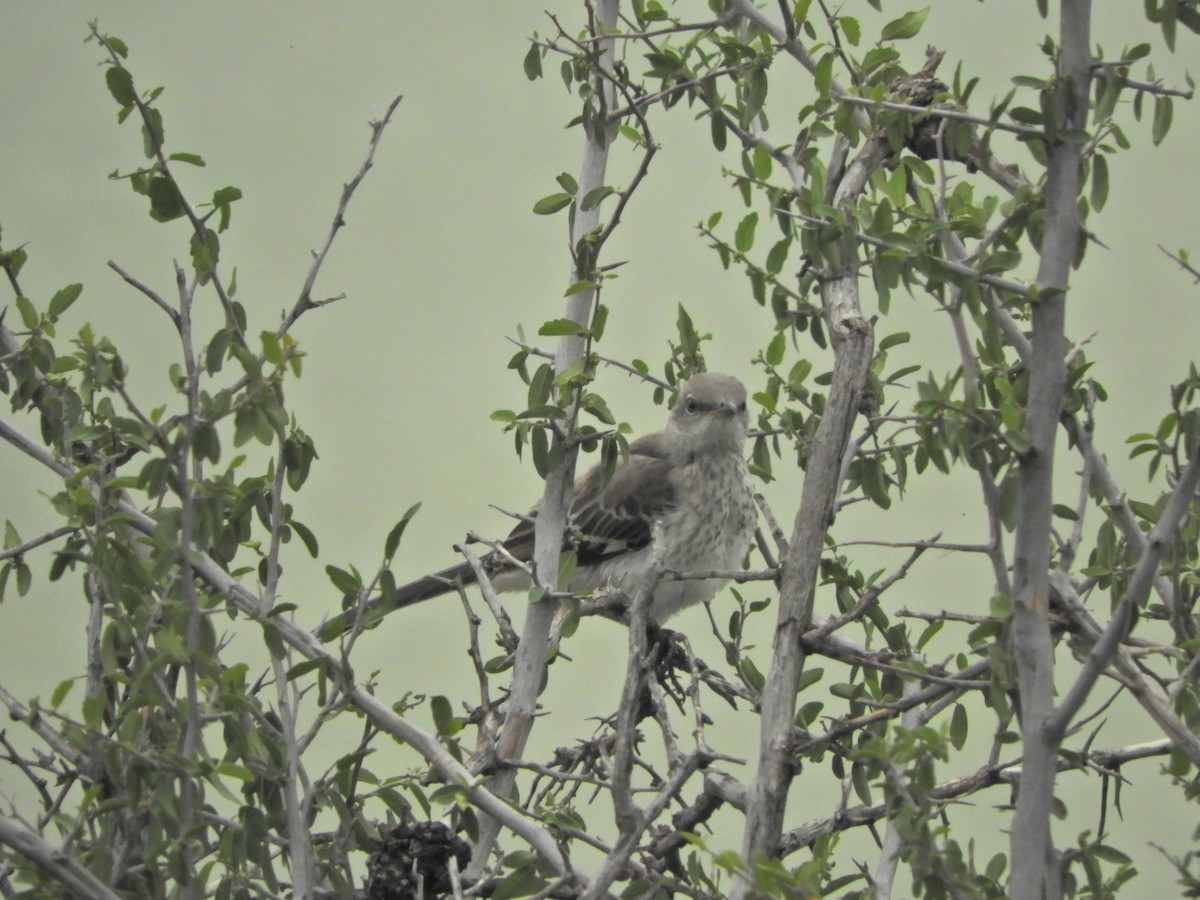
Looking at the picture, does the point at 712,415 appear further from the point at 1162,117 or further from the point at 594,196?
the point at 1162,117

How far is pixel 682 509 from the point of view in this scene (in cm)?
438

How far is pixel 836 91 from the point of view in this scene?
216 cm

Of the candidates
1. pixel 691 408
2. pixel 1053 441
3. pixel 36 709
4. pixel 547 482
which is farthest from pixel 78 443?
pixel 691 408

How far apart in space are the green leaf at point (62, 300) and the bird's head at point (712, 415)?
2481 mm

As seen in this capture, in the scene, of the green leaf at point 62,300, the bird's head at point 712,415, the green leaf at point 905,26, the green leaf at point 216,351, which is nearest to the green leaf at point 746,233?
the green leaf at point 905,26

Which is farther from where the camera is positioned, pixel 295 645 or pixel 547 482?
pixel 547 482

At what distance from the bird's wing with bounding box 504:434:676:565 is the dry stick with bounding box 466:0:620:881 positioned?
1757mm

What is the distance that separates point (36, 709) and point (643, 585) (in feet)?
2.62

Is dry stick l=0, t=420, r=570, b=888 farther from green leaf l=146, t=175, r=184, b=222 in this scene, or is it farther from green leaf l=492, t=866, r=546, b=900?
green leaf l=146, t=175, r=184, b=222

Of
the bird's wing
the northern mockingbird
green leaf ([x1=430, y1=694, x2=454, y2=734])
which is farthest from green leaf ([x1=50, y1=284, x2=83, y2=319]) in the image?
the bird's wing

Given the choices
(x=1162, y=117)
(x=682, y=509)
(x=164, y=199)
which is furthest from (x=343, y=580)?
(x=682, y=509)

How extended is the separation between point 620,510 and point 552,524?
2.05m

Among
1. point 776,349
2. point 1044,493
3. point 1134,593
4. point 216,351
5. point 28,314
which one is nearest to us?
point 1134,593

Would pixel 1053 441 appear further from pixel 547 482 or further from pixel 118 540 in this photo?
pixel 118 540
